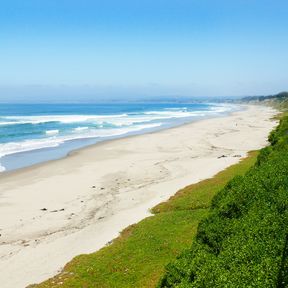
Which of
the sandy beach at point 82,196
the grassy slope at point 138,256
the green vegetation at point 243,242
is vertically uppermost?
the green vegetation at point 243,242

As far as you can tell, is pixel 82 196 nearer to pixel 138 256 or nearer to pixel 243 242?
pixel 138 256

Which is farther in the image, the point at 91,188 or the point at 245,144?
the point at 245,144

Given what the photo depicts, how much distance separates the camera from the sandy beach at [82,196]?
21.9m

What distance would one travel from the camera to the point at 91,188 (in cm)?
3603

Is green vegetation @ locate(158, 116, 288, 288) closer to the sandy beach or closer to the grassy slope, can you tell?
the grassy slope

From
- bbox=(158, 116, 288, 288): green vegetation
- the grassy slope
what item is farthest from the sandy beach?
bbox=(158, 116, 288, 288): green vegetation

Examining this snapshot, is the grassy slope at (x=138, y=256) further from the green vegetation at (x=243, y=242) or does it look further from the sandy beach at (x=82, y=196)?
the green vegetation at (x=243, y=242)

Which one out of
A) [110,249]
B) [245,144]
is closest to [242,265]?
[110,249]

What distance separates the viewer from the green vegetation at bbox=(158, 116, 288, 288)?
1078 cm

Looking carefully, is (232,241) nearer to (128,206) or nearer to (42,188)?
(128,206)

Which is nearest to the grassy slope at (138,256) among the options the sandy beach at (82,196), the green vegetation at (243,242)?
the sandy beach at (82,196)

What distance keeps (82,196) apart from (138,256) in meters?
15.2

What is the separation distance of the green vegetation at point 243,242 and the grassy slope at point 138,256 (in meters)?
1.85

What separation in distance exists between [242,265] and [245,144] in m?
56.2
